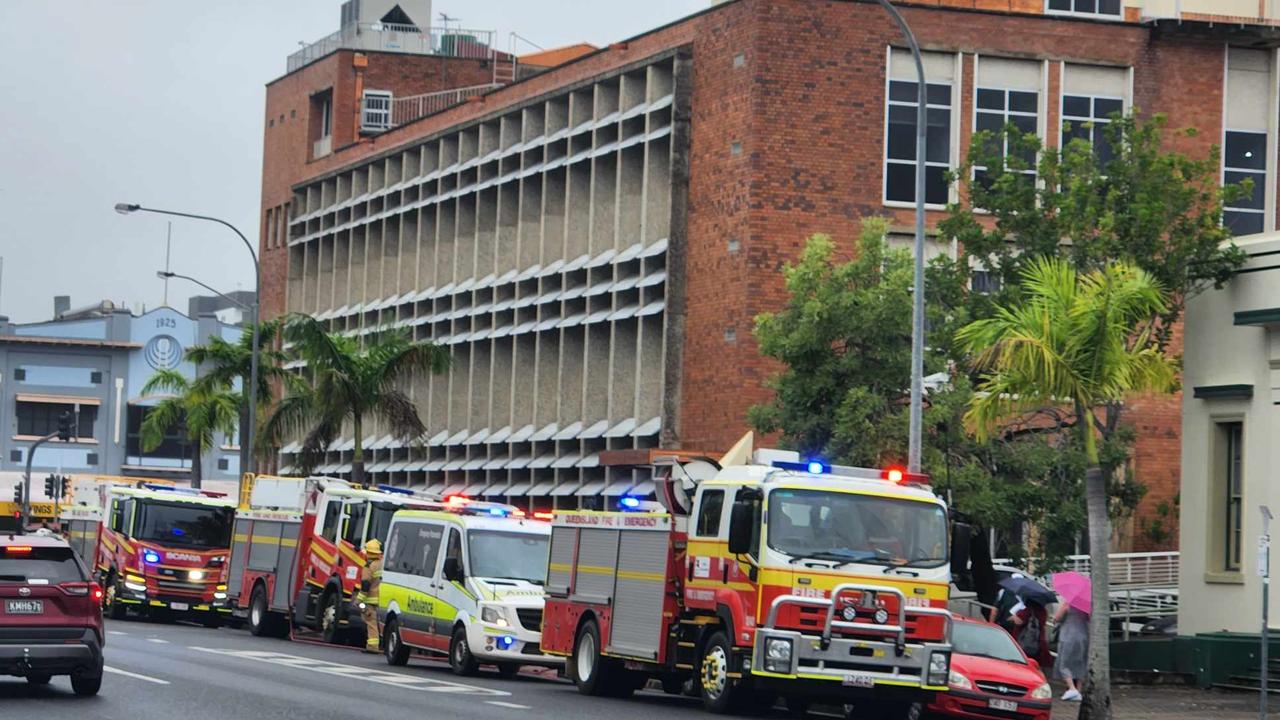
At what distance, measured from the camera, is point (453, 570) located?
2952 cm

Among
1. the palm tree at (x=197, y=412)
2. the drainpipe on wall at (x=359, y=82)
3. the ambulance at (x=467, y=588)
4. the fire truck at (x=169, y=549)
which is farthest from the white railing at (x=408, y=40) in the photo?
the ambulance at (x=467, y=588)

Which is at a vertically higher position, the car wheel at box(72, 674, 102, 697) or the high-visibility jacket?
the high-visibility jacket

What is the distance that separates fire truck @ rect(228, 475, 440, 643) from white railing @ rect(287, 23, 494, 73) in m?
32.4

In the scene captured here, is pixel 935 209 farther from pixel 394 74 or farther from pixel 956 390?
pixel 394 74

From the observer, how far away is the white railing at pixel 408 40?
242 feet

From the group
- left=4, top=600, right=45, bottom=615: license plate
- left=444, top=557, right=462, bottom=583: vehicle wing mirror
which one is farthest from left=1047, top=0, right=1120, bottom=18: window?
left=4, top=600, right=45, bottom=615: license plate

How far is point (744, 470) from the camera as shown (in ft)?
75.2

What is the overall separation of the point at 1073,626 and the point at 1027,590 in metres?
3.44

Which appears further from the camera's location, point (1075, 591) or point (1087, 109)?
point (1087, 109)

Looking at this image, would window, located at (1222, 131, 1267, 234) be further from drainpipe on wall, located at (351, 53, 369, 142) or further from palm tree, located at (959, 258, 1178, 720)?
drainpipe on wall, located at (351, 53, 369, 142)

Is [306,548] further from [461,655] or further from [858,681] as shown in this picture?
[858,681]

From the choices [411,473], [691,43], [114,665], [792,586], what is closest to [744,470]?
[792,586]

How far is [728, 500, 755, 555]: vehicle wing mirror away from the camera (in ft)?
71.8

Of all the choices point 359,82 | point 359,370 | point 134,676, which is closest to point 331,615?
point 134,676
